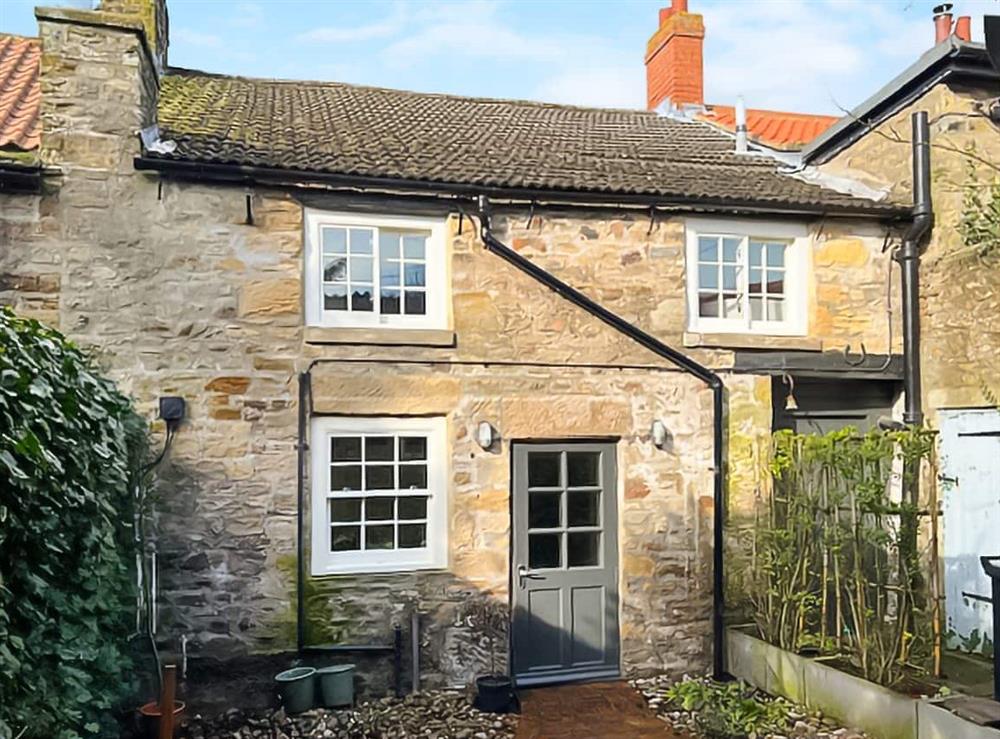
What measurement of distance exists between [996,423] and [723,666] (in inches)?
132

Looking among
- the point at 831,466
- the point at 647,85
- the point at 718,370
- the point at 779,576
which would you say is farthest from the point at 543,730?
the point at 647,85

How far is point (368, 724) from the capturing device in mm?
6562

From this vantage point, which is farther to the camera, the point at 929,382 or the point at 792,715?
the point at 929,382

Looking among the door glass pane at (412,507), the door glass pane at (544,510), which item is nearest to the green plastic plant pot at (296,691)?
the door glass pane at (412,507)

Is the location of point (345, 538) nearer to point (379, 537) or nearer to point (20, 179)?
point (379, 537)

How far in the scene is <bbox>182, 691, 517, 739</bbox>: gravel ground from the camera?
6.43 m

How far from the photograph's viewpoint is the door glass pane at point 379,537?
7.31m

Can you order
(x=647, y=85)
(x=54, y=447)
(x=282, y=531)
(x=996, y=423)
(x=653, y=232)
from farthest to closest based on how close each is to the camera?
1. (x=647, y=85)
2. (x=653, y=232)
3. (x=996, y=423)
4. (x=282, y=531)
5. (x=54, y=447)

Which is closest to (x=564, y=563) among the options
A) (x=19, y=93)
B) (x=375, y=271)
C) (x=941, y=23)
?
(x=375, y=271)

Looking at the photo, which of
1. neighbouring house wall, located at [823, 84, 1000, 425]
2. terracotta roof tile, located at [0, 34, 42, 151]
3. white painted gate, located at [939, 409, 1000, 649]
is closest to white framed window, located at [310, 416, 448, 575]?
terracotta roof tile, located at [0, 34, 42, 151]

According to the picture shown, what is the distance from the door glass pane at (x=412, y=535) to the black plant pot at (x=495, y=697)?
1.30m

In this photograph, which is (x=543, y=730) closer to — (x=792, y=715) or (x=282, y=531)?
(x=792, y=715)

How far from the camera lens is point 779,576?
739 cm

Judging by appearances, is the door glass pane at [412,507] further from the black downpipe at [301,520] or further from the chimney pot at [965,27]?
the chimney pot at [965,27]
